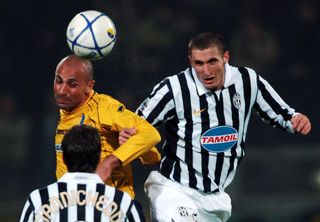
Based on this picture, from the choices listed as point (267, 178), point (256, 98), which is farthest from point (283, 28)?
point (256, 98)

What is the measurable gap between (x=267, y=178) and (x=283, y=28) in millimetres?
1257

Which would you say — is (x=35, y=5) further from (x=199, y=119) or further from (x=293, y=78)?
(x=199, y=119)

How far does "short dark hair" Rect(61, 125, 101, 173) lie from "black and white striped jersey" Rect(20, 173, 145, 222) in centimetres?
3

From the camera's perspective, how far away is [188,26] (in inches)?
340

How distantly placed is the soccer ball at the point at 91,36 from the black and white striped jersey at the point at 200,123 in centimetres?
36

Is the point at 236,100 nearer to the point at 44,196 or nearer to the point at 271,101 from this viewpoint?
the point at 271,101

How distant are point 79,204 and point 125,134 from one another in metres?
0.84

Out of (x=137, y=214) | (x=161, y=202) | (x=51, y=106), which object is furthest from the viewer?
(x=51, y=106)

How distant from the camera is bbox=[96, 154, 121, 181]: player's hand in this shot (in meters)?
4.69

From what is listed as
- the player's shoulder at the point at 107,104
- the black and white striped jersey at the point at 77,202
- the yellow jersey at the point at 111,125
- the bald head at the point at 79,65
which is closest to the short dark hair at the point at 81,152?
the black and white striped jersey at the point at 77,202

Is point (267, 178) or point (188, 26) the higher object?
point (188, 26)

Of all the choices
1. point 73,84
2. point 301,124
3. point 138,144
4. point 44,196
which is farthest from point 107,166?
point 301,124

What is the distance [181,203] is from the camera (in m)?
5.42

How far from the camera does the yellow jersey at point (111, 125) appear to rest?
16.8 feet
